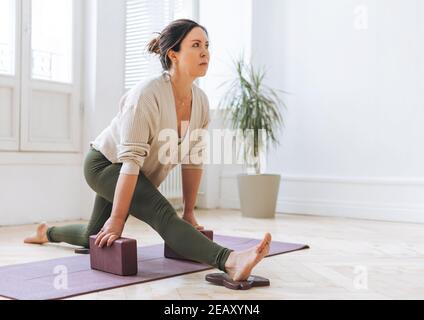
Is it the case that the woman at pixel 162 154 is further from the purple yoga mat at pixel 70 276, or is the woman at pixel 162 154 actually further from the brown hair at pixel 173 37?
the purple yoga mat at pixel 70 276

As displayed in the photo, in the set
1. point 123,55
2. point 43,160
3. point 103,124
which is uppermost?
point 123,55

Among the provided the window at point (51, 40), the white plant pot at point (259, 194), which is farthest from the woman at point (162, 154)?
the white plant pot at point (259, 194)

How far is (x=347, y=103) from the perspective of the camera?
4.52 metres

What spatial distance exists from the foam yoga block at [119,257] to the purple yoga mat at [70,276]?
3 cm

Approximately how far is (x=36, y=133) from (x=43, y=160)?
0.18m

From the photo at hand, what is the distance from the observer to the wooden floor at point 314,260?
6.11ft

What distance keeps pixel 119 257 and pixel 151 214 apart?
190 millimetres

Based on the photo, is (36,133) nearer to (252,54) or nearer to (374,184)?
(252,54)

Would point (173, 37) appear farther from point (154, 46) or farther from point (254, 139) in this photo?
point (254, 139)

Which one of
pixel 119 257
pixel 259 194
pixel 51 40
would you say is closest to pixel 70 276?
pixel 119 257

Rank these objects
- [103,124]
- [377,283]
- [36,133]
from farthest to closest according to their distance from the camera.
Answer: [103,124] < [36,133] < [377,283]

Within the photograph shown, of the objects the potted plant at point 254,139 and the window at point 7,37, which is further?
the potted plant at point 254,139
